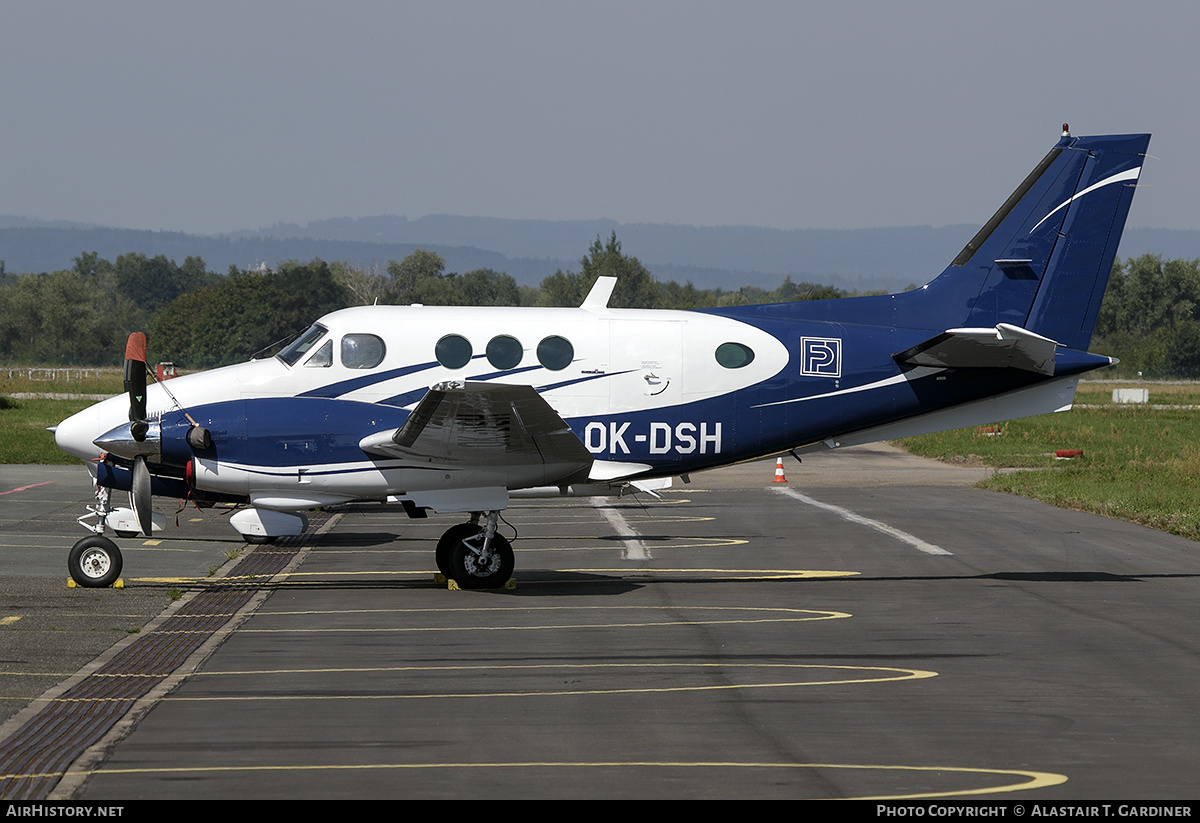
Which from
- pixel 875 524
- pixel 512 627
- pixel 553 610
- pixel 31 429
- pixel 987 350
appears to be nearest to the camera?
pixel 512 627

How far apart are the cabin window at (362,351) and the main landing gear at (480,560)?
7.82 ft

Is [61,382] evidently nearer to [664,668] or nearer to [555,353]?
[555,353]

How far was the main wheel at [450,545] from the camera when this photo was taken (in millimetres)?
15383

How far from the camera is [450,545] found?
1543 centimetres

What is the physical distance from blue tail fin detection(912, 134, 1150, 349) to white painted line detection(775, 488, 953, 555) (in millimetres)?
4139

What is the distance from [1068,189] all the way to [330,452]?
1072 centimetres

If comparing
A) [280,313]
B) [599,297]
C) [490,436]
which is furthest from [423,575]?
[280,313]

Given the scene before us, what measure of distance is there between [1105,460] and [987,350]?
22793mm

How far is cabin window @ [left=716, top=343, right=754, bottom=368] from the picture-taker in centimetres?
1608

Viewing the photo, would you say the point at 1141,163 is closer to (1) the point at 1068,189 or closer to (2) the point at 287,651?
(1) the point at 1068,189

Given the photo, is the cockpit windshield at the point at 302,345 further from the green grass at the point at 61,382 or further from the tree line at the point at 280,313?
the tree line at the point at 280,313

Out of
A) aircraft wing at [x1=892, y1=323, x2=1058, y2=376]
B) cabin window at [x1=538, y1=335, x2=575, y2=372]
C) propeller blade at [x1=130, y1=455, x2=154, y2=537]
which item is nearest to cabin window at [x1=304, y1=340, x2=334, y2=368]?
propeller blade at [x1=130, y1=455, x2=154, y2=537]

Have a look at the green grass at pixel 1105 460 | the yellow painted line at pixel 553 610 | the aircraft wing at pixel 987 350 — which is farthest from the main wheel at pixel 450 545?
the green grass at pixel 1105 460

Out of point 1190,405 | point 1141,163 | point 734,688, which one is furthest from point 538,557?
point 1190,405
